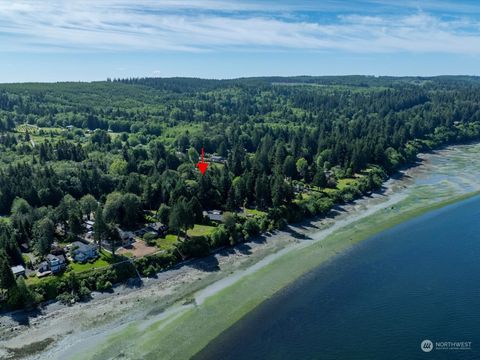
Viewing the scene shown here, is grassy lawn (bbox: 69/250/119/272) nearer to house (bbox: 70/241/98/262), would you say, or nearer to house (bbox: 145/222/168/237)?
house (bbox: 70/241/98/262)

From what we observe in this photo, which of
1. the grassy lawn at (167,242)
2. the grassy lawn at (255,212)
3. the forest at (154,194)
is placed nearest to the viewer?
the forest at (154,194)

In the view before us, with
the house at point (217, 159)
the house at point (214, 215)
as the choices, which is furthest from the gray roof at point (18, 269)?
the house at point (217, 159)

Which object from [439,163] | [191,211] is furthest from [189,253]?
[439,163]

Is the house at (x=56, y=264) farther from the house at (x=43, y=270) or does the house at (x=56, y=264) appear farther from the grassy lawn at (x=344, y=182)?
the grassy lawn at (x=344, y=182)

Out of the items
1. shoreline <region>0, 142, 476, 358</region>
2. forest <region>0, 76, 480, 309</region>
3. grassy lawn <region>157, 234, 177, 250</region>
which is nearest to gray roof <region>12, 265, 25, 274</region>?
forest <region>0, 76, 480, 309</region>

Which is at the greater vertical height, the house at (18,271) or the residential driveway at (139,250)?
the house at (18,271)

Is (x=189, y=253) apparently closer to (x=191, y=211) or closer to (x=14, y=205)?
(x=191, y=211)

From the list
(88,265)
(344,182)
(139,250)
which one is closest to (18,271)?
(88,265)
